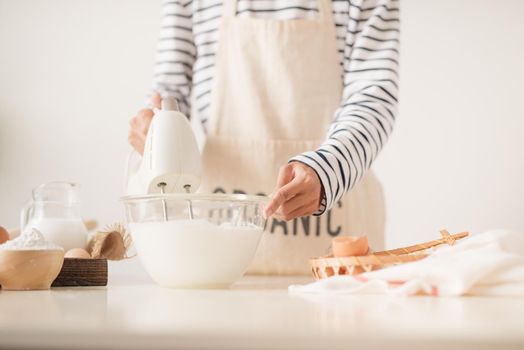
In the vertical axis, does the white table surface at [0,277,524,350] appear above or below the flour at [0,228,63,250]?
below

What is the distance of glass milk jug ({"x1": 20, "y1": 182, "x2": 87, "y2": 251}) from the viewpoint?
959 millimetres

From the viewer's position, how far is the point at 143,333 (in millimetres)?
388

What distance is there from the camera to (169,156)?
0.93 metres

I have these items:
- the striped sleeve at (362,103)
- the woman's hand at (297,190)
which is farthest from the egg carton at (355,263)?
the striped sleeve at (362,103)

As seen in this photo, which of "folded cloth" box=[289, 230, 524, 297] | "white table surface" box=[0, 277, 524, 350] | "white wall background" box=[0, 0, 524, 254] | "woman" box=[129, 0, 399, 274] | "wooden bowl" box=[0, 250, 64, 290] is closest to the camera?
"white table surface" box=[0, 277, 524, 350]

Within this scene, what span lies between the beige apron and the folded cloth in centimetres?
71

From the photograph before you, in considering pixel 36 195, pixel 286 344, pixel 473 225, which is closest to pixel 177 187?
pixel 36 195

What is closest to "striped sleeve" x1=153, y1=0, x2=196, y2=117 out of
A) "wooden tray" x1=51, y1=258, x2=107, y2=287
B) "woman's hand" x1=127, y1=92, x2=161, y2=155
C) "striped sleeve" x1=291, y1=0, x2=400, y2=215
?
"woman's hand" x1=127, y1=92, x2=161, y2=155

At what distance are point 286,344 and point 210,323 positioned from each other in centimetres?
8

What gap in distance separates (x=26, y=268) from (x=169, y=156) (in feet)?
0.85

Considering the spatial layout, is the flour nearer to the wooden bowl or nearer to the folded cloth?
the wooden bowl

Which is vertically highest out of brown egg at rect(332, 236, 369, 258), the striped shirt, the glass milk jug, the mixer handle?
the striped shirt

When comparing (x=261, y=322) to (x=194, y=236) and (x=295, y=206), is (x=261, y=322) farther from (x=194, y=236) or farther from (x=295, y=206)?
(x=295, y=206)

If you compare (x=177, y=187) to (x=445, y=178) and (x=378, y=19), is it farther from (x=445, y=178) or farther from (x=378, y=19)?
(x=445, y=178)
